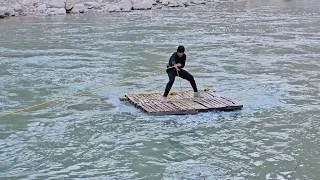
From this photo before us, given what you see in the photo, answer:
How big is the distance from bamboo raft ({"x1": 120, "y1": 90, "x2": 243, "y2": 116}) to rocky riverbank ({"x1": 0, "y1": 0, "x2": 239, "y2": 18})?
22.8 metres

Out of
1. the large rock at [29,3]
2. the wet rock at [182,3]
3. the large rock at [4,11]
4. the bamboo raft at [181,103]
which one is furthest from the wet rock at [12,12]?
the bamboo raft at [181,103]

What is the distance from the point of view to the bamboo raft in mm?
11920

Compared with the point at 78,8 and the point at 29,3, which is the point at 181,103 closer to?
the point at 29,3

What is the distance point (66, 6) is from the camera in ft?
121

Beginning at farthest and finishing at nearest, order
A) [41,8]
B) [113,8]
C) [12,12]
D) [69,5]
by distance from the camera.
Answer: [113,8] → [69,5] → [41,8] → [12,12]

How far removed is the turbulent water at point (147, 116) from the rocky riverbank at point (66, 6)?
7465 millimetres

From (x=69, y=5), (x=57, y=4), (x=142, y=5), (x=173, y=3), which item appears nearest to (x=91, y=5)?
(x=69, y=5)

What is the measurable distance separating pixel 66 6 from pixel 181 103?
26.0m

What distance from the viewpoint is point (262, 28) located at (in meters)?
29.0

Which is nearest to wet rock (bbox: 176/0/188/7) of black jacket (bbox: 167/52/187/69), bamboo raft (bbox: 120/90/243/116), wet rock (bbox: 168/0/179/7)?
wet rock (bbox: 168/0/179/7)

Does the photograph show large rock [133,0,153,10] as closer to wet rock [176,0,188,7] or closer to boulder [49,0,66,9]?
wet rock [176,0,188,7]

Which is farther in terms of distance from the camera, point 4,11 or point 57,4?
point 57,4

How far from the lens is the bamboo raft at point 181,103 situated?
11920 mm

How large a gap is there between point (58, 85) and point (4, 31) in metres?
13.2
